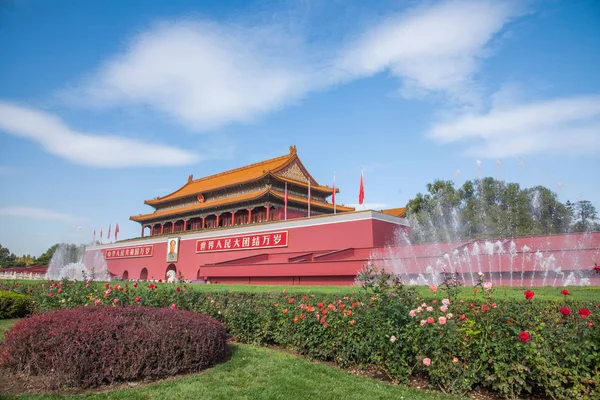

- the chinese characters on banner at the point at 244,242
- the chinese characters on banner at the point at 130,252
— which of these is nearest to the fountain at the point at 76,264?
the chinese characters on banner at the point at 130,252

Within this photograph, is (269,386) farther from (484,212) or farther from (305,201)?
(484,212)

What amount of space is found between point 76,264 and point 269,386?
3841 centimetres

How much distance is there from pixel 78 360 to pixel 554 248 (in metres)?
13.9

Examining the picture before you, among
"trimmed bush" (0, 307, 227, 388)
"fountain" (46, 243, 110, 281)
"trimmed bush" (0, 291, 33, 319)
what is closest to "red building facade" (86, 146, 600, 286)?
"fountain" (46, 243, 110, 281)

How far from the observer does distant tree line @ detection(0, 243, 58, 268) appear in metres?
54.7

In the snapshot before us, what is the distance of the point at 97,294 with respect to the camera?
356 inches

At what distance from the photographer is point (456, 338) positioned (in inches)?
170

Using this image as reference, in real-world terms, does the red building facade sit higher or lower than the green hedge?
higher

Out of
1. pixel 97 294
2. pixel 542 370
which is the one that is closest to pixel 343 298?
pixel 542 370

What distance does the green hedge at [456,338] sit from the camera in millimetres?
3889

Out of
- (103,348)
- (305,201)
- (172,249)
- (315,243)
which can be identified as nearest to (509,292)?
(103,348)

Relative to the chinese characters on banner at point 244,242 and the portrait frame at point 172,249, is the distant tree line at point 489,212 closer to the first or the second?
the chinese characters on banner at point 244,242

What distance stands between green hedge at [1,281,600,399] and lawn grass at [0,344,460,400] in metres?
0.30

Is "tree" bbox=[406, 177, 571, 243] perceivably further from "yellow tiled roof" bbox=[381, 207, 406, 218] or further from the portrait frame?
the portrait frame
